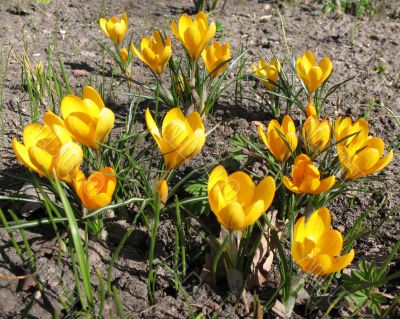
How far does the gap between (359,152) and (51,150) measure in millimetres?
882

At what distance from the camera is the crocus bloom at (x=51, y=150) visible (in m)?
1.26

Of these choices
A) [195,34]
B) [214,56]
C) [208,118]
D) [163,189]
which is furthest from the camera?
[208,118]

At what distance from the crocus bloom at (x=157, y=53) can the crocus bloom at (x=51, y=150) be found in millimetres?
718

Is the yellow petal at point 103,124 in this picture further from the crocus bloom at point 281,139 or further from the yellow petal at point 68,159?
the crocus bloom at point 281,139

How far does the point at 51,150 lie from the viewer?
4.35 feet

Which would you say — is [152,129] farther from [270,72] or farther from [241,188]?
[270,72]

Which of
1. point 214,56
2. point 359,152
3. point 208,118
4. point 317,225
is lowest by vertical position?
point 208,118

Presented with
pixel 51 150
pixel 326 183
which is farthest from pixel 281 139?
pixel 51 150

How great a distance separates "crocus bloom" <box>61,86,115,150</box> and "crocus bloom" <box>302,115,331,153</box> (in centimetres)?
62

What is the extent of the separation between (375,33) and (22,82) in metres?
2.33

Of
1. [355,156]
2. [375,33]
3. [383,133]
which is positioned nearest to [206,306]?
[355,156]

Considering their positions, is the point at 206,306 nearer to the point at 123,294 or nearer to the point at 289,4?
the point at 123,294

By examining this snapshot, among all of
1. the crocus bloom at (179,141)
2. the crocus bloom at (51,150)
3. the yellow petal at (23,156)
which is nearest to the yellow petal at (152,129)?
the crocus bloom at (179,141)

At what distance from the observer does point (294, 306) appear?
1.45 metres
